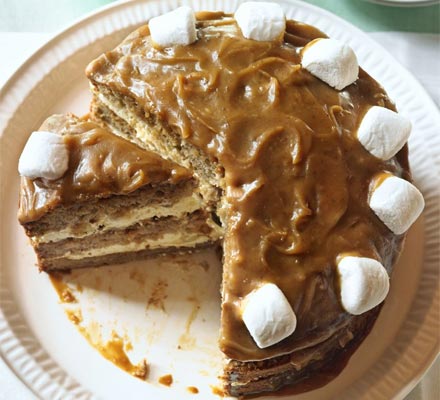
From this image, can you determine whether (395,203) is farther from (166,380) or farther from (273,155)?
(166,380)

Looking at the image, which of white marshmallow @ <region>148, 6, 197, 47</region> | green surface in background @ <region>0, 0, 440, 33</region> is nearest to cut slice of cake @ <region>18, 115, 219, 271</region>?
white marshmallow @ <region>148, 6, 197, 47</region>

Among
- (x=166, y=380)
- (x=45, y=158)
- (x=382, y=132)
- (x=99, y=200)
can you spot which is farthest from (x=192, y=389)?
(x=382, y=132)

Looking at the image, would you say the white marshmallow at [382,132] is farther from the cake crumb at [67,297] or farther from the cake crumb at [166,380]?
the cake crumb at [67,297]

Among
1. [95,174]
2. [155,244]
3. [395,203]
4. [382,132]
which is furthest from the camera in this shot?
[155,244]

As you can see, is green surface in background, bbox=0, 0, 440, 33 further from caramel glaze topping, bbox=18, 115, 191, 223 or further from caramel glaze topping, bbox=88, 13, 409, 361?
caramel glaze topping, bbox=18, 115, 191, 223

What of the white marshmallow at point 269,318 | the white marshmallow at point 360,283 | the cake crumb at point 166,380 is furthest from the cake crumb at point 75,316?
the white marshmallow at point 360,283

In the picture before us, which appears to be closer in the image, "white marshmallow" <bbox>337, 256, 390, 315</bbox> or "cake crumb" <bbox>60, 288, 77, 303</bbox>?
"white marshmallow" <bbox>337, 256, 390, 315</bbox>
